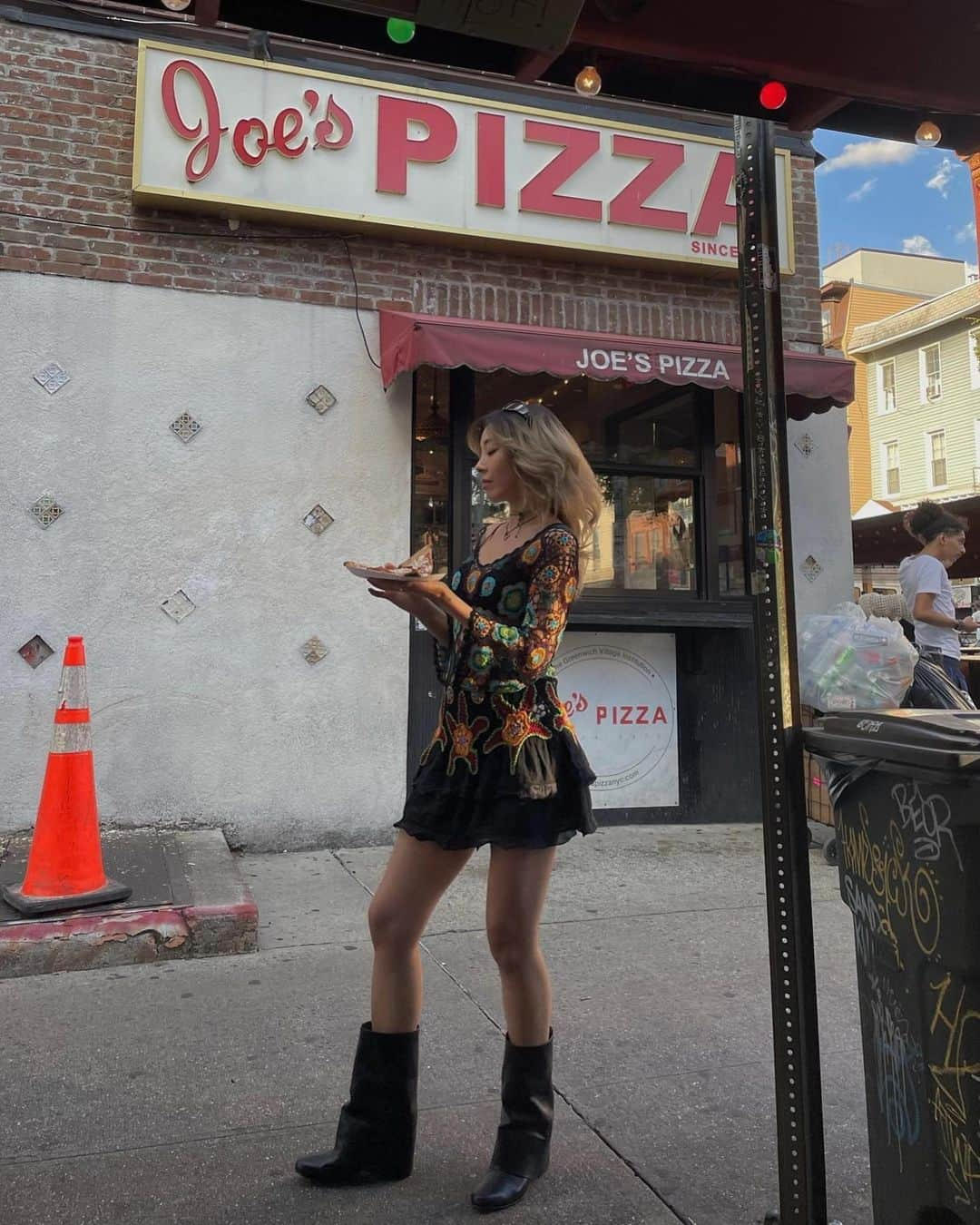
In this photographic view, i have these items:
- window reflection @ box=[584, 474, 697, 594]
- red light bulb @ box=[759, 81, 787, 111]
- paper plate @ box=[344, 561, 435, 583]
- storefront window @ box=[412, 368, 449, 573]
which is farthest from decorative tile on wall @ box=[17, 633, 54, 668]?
red light bulb @ box=[759, 81, 787, 111]

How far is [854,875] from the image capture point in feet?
6.26

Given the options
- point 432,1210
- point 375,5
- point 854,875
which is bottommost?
point 432,1210

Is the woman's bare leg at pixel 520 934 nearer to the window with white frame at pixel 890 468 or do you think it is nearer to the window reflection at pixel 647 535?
the window reflection at pixel 647 535

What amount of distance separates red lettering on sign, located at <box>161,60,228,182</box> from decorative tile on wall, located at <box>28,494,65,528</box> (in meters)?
1.99

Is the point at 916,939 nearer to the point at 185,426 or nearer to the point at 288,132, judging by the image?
the point at 185,426

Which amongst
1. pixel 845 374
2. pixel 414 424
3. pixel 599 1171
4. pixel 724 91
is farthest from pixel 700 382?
pixel 599 1171

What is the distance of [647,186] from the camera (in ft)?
20.8

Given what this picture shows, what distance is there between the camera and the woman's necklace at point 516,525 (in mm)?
2486

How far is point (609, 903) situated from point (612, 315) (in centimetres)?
379

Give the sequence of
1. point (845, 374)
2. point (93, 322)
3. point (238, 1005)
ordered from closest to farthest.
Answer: point (238, 1005)
point (93, 322)
point (845, 374)

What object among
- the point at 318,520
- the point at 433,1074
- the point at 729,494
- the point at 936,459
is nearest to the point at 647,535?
the point at 729,494

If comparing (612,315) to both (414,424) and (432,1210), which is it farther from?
(432,1210)

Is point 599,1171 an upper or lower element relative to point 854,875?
lower

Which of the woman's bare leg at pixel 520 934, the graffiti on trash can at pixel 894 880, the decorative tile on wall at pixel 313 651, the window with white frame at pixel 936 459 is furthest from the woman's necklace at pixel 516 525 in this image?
the window with white frame at pixel 936 459
